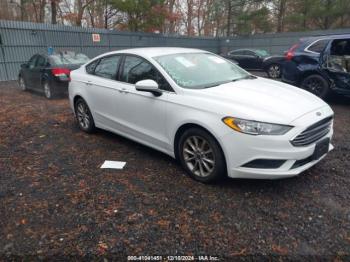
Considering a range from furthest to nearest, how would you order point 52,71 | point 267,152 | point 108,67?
point 52,71
point 108,67
point 267,152

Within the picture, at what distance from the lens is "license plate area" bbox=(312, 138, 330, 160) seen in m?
3.17

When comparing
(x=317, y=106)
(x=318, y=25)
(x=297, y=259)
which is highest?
(x=318, y=25)

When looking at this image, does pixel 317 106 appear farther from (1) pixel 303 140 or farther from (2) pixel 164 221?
(2) pixel 164 221

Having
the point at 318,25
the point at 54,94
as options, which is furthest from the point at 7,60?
the point at 318,25

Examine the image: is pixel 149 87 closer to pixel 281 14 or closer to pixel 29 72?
pixel 29 72

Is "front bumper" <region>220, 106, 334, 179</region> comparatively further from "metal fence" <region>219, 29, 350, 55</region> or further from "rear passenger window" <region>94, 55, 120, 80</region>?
"metal fence" <region>219, 29, 350, 55</region>

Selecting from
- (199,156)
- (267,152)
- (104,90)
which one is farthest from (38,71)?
(267,152)

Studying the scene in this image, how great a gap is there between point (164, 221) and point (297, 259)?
1.21 metres

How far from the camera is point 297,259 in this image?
92.7 inches

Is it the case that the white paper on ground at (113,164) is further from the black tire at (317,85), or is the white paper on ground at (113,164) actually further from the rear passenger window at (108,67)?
the black tire at (317,85)

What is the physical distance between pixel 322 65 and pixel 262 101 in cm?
466

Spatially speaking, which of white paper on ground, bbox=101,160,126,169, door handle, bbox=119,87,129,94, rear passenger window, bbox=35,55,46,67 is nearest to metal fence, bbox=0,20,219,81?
rear passenger window, bbox=35,55,46,67

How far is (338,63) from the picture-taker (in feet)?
22.1

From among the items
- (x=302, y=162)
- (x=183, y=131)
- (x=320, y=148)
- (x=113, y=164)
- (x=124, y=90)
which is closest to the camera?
(x=302, y=162)
